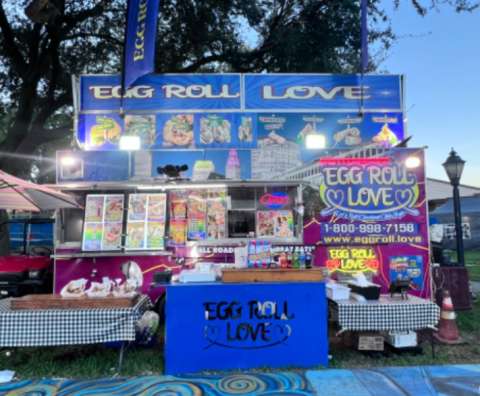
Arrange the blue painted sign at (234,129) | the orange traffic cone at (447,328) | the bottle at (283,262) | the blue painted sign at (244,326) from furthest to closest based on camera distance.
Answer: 1. the blue painted sign at (234,129)
2. the orange traffic cone at (447,328)
3. the bottle at (283,262)
4. the blue painted sign at (244,326)

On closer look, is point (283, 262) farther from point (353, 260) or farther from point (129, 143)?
point (129, 143)

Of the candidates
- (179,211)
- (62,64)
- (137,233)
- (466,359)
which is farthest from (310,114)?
(62,64)

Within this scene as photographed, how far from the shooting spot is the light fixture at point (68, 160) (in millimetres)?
6427

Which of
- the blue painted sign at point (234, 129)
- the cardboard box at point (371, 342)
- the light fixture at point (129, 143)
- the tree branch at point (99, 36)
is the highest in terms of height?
the tree branch at point (99, 36)

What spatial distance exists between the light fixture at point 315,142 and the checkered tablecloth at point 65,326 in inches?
184

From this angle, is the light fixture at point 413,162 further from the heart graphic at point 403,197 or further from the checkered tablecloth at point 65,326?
the checkered tablecloth at point 65,326

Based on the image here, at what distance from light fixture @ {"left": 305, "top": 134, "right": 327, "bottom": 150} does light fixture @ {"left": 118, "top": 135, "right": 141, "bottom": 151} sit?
340cm

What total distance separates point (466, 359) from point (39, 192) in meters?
6.11

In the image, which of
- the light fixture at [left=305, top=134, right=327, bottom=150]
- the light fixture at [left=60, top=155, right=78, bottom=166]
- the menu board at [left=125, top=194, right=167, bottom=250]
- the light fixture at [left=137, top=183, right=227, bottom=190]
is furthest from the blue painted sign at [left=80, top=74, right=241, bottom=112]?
the menu board at [left=125, top=194, right=167, bottom=250]

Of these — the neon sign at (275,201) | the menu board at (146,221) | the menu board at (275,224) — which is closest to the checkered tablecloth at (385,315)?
the menu board at (275,224)

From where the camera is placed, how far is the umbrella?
4.73 m

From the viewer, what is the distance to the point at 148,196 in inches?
251

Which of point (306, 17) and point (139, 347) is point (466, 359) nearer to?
point (139, 347)

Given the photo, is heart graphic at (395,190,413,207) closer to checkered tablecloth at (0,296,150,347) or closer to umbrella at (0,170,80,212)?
checkered tablecloth at (0,296,150,347)
